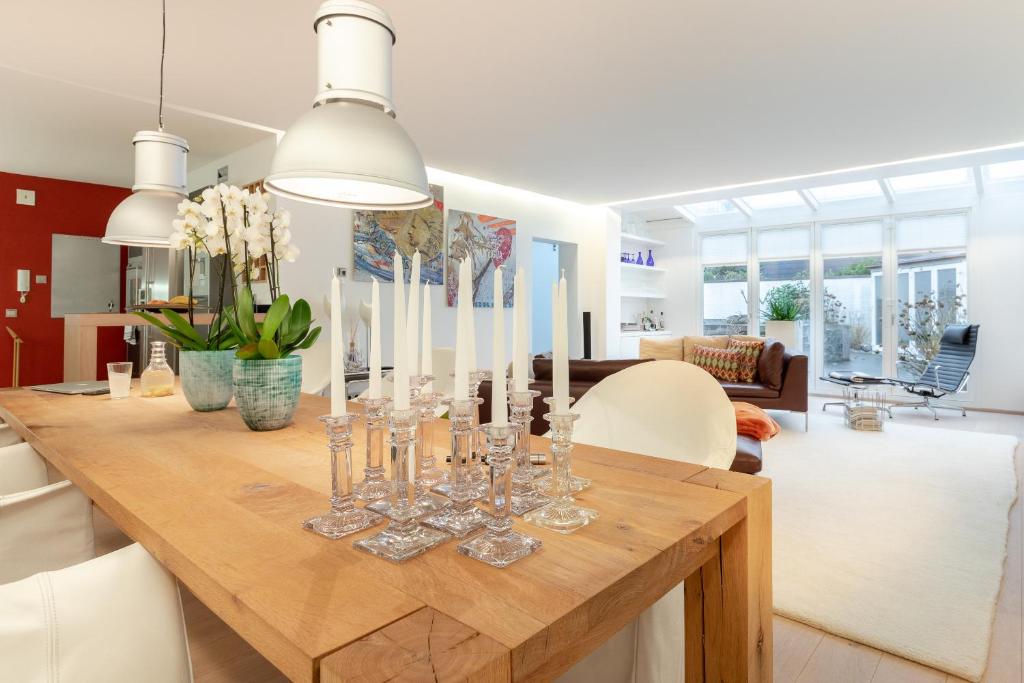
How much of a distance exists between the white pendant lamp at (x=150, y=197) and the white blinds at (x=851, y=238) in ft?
25.5

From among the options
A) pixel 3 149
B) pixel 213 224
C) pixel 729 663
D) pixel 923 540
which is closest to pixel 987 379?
pixel 923 540

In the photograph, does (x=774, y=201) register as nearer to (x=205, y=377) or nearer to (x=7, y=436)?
(x=205, y=377)

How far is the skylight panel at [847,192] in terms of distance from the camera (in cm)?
714

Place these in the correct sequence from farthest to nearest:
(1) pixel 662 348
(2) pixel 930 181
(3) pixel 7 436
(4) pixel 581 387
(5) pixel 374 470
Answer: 1. (1) pixel 662 348
2. (2) pixel 930 181
3. (4) pixel 581 387
4. (3) pixel 7 436
5. (5) pixel 374 470

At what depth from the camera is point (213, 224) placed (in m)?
1.55

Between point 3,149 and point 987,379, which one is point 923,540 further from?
point 3,149

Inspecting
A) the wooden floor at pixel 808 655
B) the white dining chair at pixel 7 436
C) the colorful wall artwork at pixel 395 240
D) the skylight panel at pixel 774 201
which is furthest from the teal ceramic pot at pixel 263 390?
the skylight panel at pixel 774 201

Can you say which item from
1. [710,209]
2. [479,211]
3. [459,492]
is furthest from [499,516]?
[710,209]

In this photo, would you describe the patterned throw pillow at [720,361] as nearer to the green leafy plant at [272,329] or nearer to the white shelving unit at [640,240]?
the white shelving unit at [640,240]

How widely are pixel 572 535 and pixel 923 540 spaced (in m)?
2.60

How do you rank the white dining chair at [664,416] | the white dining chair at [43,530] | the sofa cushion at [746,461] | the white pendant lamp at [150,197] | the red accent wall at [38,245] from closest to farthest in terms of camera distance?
1. the white dining chair at [43,530]
2. the white dining chair at [664,416]
3. the white pendant lamp at [150,197]
4. the sofa cushion at [746,461]
5. the red accent wall at [38,245]

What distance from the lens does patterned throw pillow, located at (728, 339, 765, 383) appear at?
582cm

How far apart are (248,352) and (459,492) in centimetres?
92

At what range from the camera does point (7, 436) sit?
198 centimetres
